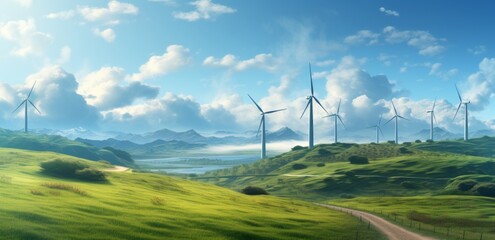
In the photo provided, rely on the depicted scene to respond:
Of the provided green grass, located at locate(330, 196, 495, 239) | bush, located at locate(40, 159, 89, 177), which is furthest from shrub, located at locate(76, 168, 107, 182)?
green grass, located at locate(330, 196, 495, 239)

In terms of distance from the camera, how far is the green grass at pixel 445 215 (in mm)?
71906

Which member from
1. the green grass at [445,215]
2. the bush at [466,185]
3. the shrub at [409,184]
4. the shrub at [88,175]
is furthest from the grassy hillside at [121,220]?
the shrub at [409,184]

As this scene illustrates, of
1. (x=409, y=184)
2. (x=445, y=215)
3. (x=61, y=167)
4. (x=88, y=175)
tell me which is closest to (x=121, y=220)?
(x=88, y=175)

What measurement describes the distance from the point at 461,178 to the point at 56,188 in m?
182

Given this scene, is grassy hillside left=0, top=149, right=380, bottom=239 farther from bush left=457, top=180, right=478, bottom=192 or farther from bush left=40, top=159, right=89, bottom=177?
bush left=457, top=180, right=478, bottom=192

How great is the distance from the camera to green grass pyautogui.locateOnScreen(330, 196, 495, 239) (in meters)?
71.9

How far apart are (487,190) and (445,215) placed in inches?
2796

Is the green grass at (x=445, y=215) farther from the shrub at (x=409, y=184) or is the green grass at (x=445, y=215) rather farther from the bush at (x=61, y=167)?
the bush at (x=61, y=167)

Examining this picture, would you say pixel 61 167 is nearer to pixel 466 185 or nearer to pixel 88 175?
pixel 88 175

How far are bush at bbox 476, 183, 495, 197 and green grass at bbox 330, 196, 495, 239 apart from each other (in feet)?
81.0

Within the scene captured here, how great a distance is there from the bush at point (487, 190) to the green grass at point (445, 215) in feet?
81.0

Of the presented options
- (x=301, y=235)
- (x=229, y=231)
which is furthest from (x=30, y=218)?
(x=301, y=235)

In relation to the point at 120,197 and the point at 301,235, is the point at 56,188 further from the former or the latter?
the point at 301,235

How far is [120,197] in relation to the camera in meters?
A: 56.3
